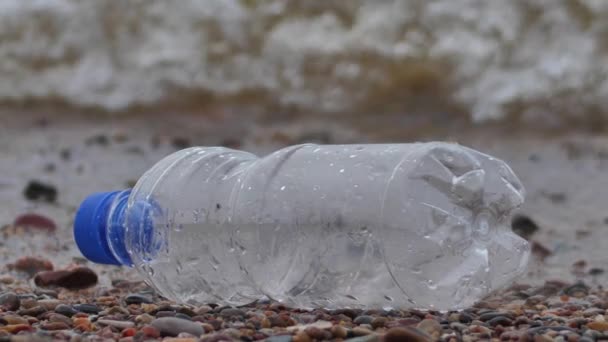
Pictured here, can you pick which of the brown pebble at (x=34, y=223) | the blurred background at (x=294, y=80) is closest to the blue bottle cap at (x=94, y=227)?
the brown pebble at (x=34, y=223)

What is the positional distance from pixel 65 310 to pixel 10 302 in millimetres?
157

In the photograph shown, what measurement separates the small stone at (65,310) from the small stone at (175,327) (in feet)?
1.16

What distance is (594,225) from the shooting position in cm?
434

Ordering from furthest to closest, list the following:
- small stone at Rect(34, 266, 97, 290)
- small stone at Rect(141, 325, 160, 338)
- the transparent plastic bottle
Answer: small stone at Rect(34, 266, 97, 290)
the transparent plastic bottle
small stone at Rect(141, 325, 160, 338)

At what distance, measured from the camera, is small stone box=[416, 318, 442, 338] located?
1.95 meters

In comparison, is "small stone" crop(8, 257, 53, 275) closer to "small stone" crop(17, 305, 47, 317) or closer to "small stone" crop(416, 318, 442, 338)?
"small stone" crop(17, 305, 47, 317)

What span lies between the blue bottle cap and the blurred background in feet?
9.37

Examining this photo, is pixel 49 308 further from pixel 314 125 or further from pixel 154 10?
pixel 154 10

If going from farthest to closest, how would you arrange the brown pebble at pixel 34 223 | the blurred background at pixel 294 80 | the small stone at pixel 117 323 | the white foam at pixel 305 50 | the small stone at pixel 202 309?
the white foam at pixel 305 50
the blurred background at pixel 294 80
the brown pebble at pixel 34 223
the small stone at pixel 202 309
the small stone at pixel 117 323

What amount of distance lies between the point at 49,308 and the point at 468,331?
970 millimetres

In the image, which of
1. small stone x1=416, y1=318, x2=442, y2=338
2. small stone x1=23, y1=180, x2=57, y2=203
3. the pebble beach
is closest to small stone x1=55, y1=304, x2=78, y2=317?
the pebble beach

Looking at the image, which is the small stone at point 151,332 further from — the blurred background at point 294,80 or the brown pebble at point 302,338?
the blurred background at point 294,80

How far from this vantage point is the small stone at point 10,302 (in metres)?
2.38

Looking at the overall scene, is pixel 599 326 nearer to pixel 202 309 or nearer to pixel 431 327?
pixel 431 327
